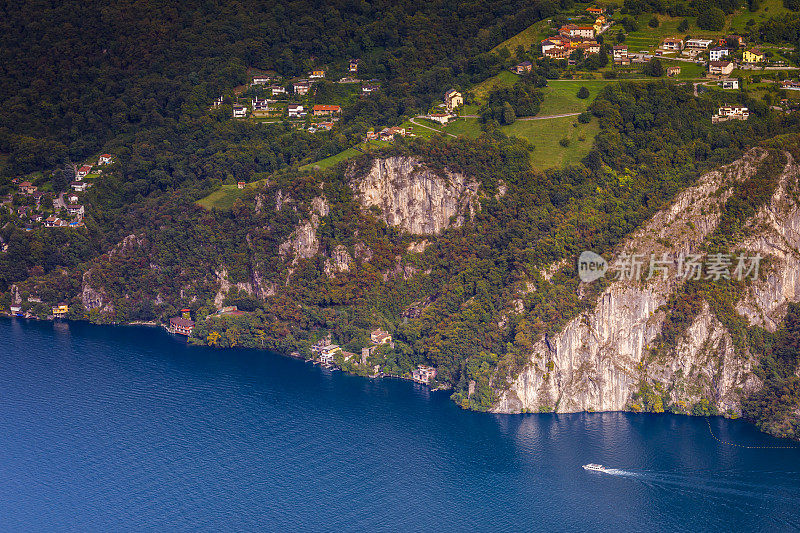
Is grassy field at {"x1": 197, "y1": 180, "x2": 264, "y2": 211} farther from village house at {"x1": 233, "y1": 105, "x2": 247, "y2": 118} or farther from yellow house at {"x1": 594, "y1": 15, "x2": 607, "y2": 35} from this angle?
yellow house at {"x1": 594, "y1": 15, "x2": 607, "y2": 35}

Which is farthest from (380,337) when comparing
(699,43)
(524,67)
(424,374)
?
(699,43)

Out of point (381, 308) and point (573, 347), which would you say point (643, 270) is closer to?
point (573, 347)

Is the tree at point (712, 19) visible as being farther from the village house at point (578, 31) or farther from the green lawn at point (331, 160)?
the green lawn at point (331, 160)

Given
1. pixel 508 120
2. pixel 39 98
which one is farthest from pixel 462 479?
pixel 39 98

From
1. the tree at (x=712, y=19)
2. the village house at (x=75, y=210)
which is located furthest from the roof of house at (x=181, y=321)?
the tree at (x=712, y=19)

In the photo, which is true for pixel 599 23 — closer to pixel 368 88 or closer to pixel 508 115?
pixel 508 115

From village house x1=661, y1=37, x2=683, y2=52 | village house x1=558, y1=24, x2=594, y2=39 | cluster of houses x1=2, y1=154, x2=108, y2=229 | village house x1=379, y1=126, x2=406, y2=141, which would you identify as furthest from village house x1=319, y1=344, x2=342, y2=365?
village house x1=661, y1=37, x2=683, y2=52

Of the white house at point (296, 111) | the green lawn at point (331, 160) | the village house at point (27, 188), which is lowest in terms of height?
the village house at point (27, 188)
